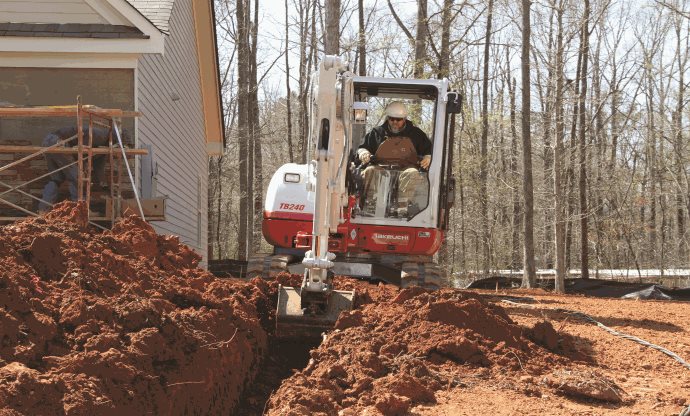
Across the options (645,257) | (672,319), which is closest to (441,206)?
(672,319)

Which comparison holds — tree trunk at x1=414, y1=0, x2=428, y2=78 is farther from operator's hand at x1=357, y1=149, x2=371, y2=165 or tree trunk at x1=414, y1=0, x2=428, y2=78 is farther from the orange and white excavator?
operator's hand at x1=357, y1=149, x2=371, y2=165

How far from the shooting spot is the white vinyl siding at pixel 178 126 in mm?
15320

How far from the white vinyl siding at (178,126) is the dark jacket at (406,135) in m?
5.10

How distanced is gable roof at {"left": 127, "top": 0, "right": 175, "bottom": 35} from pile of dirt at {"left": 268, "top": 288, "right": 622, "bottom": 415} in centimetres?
815

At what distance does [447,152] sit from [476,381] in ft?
15.9

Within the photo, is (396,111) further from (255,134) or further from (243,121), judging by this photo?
(243,121)

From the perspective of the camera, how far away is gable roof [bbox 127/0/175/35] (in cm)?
1445

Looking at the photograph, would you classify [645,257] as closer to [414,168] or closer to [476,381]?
[414,168]

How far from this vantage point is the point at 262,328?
7.58 m

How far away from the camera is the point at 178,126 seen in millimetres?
19000

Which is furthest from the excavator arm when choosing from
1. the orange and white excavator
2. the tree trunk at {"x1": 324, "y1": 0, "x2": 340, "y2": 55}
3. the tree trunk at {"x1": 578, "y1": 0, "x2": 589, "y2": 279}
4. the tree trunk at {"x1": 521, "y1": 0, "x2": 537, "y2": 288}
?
the tree trunk at {"x1": 578, "y1": 0, "x2": 589, "y2": 279}

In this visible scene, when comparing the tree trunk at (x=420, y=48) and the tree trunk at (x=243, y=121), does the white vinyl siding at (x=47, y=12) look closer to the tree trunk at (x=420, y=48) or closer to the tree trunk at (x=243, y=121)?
the tree trunk at (x=420, y=48)

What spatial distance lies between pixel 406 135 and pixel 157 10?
6736 mm

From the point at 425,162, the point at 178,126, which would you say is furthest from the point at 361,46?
the point at 425,162
